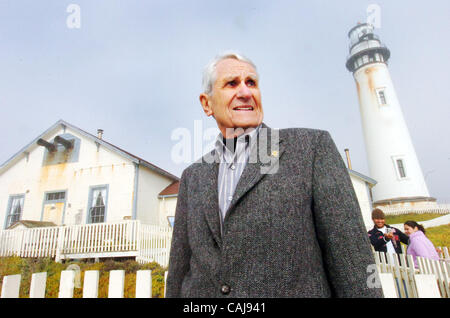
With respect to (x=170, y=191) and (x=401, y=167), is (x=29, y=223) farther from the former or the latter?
(x=401, y=167)

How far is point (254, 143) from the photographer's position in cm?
129

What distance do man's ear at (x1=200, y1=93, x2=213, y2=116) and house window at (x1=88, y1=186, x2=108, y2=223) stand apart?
1202 centimetres

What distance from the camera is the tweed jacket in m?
0.96

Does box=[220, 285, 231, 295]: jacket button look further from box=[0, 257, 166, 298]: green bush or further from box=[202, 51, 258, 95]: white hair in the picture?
box=[0, 257, 166, 298]: green bush

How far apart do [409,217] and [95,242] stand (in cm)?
2087

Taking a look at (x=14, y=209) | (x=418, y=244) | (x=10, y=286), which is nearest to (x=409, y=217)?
(x=418, y=244)

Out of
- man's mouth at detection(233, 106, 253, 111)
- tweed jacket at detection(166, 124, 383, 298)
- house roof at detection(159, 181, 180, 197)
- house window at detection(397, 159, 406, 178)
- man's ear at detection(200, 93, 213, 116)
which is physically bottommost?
tweed jacket at detection(166, 124, 383, 298)

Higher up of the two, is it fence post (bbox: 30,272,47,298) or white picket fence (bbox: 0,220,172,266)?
white picket fence (bbox: 0,220,172,266)

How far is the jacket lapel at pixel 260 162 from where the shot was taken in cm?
112

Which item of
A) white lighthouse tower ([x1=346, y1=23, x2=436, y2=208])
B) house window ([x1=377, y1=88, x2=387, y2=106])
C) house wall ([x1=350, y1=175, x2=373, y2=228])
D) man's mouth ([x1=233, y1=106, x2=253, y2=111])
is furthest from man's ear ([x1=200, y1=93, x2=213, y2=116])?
house window ([x1=377, y1=88, x2=387, y2=106])

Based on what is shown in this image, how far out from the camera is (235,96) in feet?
4.73

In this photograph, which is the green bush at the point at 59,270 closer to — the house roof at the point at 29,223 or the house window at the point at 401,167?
the house roof at the point at 29,223
